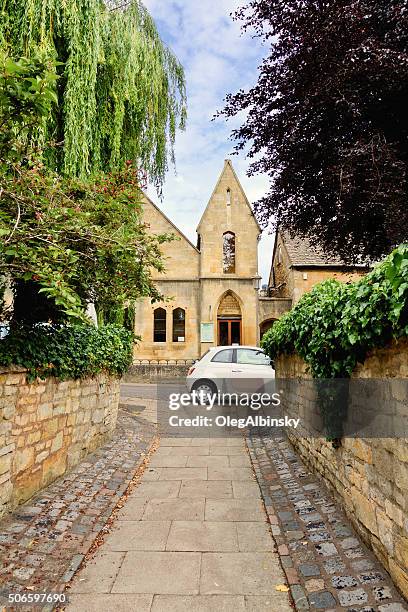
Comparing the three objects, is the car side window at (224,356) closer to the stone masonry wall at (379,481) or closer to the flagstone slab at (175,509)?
the flagstone slab at (175,509)

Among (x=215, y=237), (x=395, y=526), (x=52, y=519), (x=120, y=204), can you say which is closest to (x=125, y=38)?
(x=120, y=204)

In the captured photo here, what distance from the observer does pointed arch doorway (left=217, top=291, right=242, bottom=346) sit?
22609 mm

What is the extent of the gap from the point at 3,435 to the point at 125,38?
26.6ft

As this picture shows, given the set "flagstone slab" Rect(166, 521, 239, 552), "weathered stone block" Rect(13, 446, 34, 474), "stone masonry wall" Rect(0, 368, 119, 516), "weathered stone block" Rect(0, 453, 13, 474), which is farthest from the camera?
"weathered stone block" Rect(13, 446, 34, 474)

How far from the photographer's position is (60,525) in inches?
165

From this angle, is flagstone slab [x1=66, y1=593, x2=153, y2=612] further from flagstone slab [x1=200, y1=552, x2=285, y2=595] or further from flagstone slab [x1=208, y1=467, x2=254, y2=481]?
flagstone slab [x1=208, y1=467, x2=254, y2=481]

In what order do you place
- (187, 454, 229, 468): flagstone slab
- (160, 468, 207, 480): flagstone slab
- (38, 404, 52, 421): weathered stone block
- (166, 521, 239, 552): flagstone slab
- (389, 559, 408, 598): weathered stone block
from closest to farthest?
(389, 559, 408, 598): weathered stone block
(166, 521, 239, 552): flagstone slab
(38, 404, 52, 421): weathered stone block
(160, 468, 207, 480): flagstone slab
(187, 454, 229, 468): flagstone slab

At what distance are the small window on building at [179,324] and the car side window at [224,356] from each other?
36.0 ft

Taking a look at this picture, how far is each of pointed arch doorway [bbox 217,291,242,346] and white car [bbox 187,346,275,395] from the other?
11192 mm

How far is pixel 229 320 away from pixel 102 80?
15.5 meters

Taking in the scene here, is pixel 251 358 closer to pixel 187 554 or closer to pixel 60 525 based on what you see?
pixel 60 525

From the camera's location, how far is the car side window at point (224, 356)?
11289 mm

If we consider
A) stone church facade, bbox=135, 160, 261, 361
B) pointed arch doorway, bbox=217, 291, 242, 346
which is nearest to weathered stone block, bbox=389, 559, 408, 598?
stone church facade, bbox=135, 160, 261, 361

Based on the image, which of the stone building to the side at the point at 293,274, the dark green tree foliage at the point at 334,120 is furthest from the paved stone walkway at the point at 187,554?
the stone building to the side at the point at 293,274
